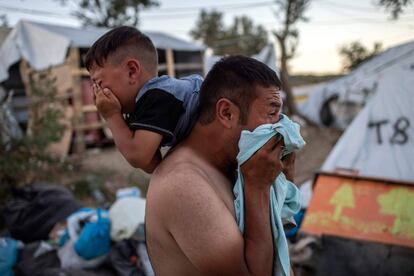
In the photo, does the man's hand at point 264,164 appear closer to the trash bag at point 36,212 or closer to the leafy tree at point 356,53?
the trash bag at point 36,212

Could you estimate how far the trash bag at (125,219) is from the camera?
4.15m

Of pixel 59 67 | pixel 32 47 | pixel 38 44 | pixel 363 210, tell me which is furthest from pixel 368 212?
pixel 32 47

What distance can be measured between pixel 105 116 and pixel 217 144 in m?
0.46

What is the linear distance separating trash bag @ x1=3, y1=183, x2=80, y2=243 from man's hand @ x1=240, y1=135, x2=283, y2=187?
4.26 metres

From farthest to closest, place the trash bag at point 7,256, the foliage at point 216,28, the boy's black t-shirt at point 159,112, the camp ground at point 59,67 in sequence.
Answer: the foliage at point 216,28
the camp ground at point 59,67
the trash bag at point 7,256
the boy's black t-shirt at point 159,112

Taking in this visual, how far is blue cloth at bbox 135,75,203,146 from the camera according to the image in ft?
4.59

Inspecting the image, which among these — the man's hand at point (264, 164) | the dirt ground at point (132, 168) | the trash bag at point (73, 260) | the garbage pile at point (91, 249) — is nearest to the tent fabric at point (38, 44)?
the dirt ground at point (132, 168)

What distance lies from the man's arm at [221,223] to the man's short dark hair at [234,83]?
7.3 inches

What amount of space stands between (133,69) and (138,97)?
0.36 feet

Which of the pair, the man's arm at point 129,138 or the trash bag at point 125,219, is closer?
the man's arm at point 129,138

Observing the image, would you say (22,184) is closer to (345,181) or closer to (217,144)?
(345,181)

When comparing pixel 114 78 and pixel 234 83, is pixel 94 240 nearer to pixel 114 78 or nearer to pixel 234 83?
pixel 114 78

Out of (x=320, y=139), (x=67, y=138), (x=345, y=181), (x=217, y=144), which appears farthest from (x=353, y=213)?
(x=320, y=139)

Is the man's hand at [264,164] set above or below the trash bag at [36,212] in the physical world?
above
